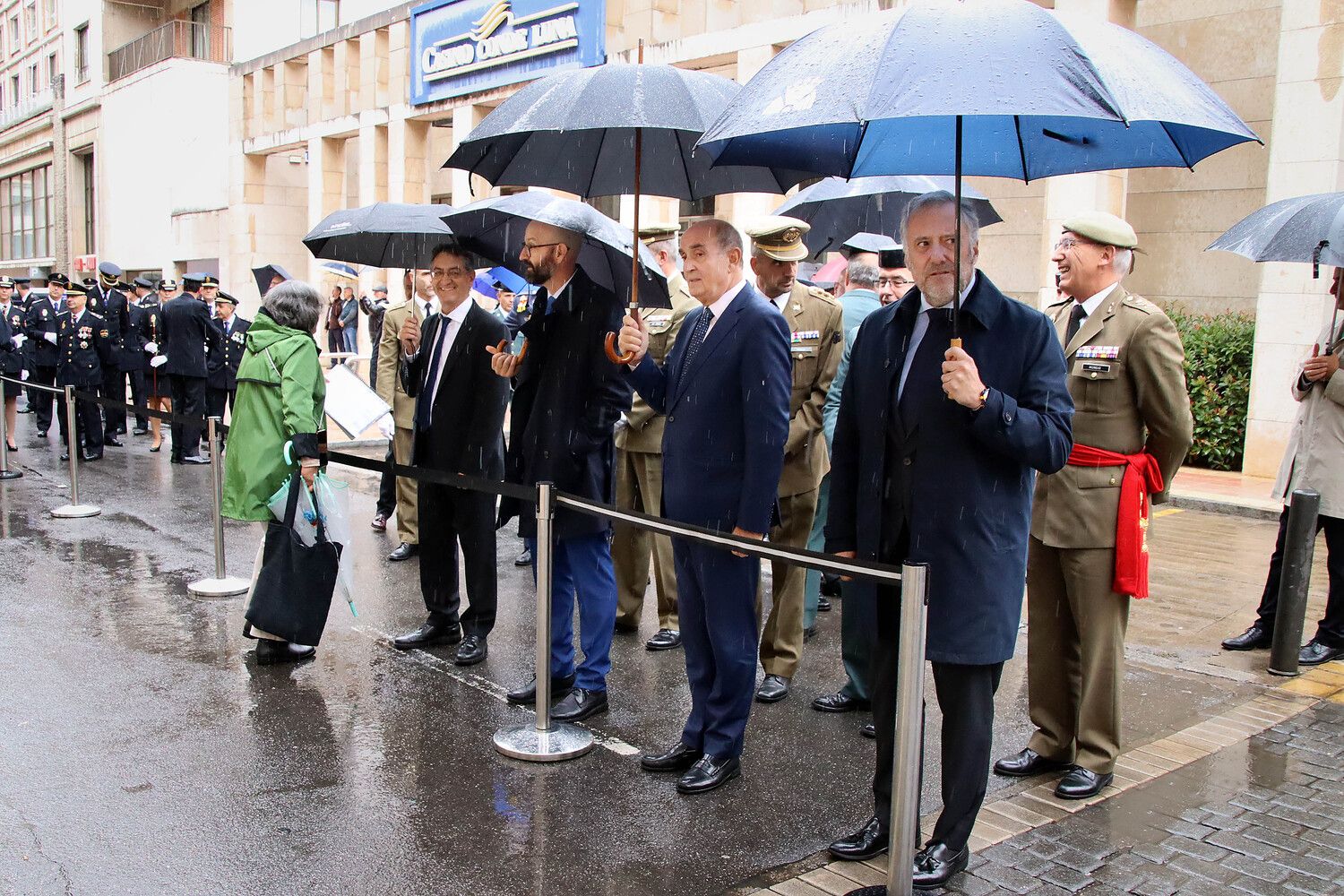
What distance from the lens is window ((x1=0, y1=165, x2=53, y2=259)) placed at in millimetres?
47888

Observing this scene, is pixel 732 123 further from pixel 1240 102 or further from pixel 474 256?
pixel 1240 102

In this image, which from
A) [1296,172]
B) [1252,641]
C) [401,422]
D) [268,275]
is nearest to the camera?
[1252,641]

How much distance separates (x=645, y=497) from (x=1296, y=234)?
3618mm

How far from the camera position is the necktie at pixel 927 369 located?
11.3ft

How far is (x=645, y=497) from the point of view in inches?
251

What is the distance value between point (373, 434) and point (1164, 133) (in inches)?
488

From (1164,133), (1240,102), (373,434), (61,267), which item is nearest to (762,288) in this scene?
(1164,133)

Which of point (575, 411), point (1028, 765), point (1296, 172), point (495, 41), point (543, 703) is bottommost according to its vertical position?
point (1028, 765)

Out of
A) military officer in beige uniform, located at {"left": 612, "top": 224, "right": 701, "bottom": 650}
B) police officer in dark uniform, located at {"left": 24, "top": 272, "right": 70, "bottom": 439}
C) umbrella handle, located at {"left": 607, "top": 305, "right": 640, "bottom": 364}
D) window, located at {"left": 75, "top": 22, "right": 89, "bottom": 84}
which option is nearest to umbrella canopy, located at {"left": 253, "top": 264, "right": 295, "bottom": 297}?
military officer in beige uniform, located at {"left": 612, "top": 224, "right": 701, "bottom": 650}

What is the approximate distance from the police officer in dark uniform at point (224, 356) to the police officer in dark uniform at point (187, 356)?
0.37 feet

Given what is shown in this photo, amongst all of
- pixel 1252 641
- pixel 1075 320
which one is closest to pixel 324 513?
pixel 1075 320

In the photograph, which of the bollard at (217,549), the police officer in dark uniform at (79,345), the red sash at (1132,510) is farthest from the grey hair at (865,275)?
the police officer in dark uniform at (79,345)

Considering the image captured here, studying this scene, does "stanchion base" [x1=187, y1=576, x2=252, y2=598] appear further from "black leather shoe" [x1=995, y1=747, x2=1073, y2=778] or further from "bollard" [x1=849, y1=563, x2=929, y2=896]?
"bollard" [x1=849, y1=563, x2=929, y2=896]

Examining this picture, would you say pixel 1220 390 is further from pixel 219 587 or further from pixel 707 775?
pixel 219 587
